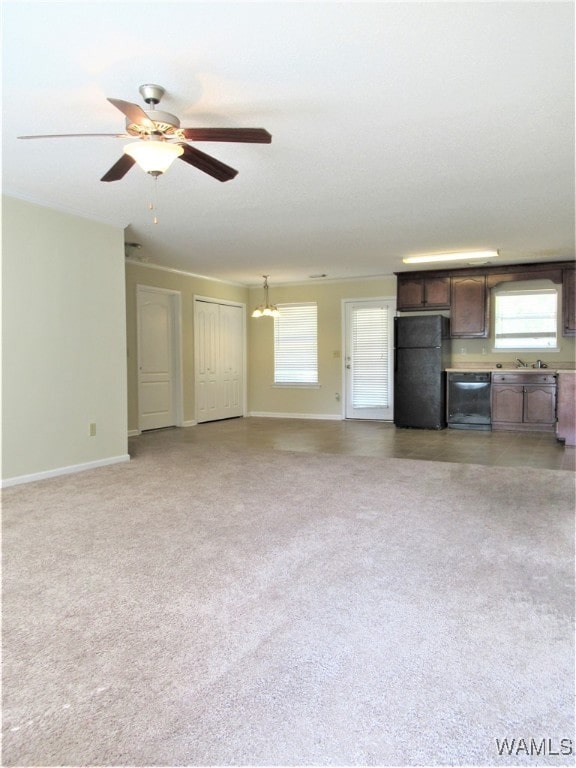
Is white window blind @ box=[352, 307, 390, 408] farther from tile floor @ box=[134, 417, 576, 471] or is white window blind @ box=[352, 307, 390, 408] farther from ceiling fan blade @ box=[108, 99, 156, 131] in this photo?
ceiling fan blade @ box=[108, 99, 156, 131]

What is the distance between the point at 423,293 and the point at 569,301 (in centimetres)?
210

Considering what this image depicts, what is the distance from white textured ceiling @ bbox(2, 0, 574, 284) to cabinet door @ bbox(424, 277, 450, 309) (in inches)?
110

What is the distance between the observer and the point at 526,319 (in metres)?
8.27

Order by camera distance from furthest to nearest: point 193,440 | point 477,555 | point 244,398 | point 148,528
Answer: point 244,398 < point 193,440 < point 148,528 < point 477,555

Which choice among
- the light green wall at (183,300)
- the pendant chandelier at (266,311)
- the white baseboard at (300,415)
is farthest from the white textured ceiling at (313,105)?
the white baseboard at (300,415)

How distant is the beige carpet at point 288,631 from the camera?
1.50 meters

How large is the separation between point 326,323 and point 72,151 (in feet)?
20.4

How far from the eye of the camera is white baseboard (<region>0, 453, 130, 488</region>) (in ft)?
15.0

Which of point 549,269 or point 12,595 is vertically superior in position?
point 549,269

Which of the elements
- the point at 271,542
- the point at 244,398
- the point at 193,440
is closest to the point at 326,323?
the point at 244,398

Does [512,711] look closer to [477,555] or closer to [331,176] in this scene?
[477,555]

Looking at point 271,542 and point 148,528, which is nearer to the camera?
point 271,542

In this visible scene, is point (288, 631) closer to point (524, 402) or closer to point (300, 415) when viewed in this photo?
point (524, 402)

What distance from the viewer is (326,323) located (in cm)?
945
